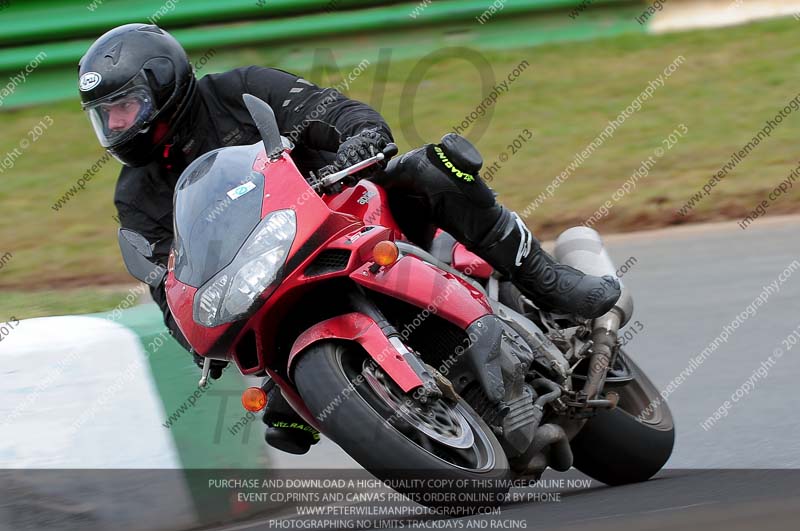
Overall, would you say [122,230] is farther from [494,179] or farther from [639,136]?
[639,136]

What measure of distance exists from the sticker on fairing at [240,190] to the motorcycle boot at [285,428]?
0.75 m

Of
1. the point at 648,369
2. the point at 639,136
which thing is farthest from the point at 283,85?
the point at 639,136

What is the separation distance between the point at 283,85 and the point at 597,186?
13.2 feet

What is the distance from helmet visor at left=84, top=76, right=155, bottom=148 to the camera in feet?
12.4

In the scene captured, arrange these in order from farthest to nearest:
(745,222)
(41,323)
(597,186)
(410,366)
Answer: (597,186)
(745,222)
(41,323)
(410,366)

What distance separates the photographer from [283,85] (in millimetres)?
4145

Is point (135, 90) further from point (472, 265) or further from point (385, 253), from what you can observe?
point (472, 265)

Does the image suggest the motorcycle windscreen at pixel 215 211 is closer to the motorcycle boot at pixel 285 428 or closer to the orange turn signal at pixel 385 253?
the orange turn signal at pixel 385 253

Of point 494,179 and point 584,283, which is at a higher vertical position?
point 584,283

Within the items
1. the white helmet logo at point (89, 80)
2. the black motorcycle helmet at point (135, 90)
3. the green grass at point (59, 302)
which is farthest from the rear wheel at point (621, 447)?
the green grass at point (59, 302)

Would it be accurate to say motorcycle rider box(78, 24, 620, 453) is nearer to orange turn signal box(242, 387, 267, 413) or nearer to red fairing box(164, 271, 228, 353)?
orange turn signal box(242, 387, 267, 413)

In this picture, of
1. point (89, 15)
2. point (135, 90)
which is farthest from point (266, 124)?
point (89, 15)

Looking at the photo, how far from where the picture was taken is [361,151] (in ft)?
11.3

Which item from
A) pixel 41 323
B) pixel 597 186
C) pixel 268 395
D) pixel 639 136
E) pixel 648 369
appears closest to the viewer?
pixel 268 395
